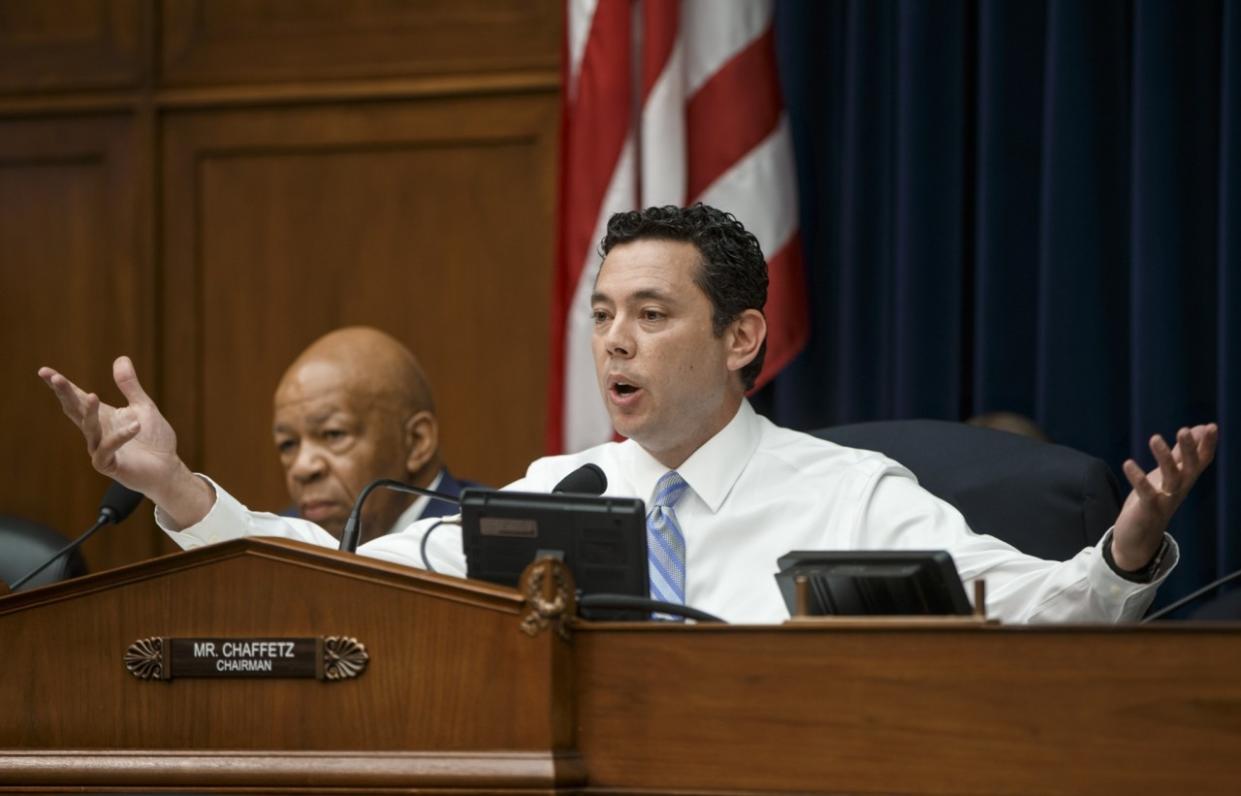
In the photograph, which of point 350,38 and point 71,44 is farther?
point 71,44

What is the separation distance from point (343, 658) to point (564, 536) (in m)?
0.25

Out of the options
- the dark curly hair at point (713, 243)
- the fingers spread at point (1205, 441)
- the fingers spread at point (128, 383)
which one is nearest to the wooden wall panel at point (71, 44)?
the dark curly hair at point (713, 243)

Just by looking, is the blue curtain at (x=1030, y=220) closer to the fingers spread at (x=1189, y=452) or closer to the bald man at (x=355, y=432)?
the bald man at (x=355, y=432)

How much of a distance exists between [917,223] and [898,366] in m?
0.34

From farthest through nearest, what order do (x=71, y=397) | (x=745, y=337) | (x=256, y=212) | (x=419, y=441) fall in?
1. (x=256, y=212)
2. (x=419, y=441)
3. (x=745, y=337)
4. (x=71, y=397)

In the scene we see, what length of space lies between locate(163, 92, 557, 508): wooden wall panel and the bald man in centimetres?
49

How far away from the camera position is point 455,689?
5.11 ft

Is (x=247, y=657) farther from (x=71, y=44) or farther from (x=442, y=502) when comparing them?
(x=71, y=44)

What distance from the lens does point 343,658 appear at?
1.59 metres

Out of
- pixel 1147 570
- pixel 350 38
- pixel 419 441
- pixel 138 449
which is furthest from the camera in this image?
pixel 350 38

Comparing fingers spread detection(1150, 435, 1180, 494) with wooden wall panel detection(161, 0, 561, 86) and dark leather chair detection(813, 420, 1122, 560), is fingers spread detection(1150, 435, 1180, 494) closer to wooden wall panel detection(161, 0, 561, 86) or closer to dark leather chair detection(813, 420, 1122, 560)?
dark leather chair detection(813, 420, 1122, 560)

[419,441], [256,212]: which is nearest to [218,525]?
[419,441]

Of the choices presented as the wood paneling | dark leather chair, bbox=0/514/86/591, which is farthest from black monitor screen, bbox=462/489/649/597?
the wood paneling

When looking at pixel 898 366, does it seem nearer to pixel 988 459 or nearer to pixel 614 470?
pixel 988 459
